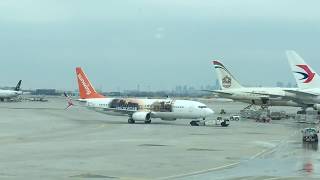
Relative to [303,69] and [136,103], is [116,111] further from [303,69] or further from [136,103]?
[303,69]

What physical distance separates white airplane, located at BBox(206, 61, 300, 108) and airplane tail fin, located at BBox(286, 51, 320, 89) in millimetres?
5875

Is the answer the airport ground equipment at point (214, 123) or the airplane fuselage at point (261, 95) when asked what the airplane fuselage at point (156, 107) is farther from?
the airplane fuselage at point (261, 95)

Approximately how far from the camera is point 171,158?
1276 inches

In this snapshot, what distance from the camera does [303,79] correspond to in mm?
93812

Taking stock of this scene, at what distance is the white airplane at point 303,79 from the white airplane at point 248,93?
18.6ft

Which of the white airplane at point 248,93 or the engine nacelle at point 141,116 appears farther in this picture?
the white airplane at point 248,93

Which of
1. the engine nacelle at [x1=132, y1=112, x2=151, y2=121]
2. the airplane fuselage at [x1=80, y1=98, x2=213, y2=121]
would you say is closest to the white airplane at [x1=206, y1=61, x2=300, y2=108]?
the airplane fuselage at [x1=80, y1=98, x2=213, y2=121]

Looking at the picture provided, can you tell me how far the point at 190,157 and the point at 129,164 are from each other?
16.4 ft

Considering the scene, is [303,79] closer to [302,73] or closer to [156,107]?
[302,73]

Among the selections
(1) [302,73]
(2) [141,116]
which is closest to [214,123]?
(2) [141,116]

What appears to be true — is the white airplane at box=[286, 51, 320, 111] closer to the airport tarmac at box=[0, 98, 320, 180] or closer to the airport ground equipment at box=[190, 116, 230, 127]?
the airport ground equipment at box=[190, 116, 230, 127]

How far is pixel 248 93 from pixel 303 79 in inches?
584

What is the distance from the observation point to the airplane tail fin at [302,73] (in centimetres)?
9288

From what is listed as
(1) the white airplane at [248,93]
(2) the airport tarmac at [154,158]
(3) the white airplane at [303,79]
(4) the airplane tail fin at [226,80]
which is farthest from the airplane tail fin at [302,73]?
(2) the airport tarmac at [154,158]
